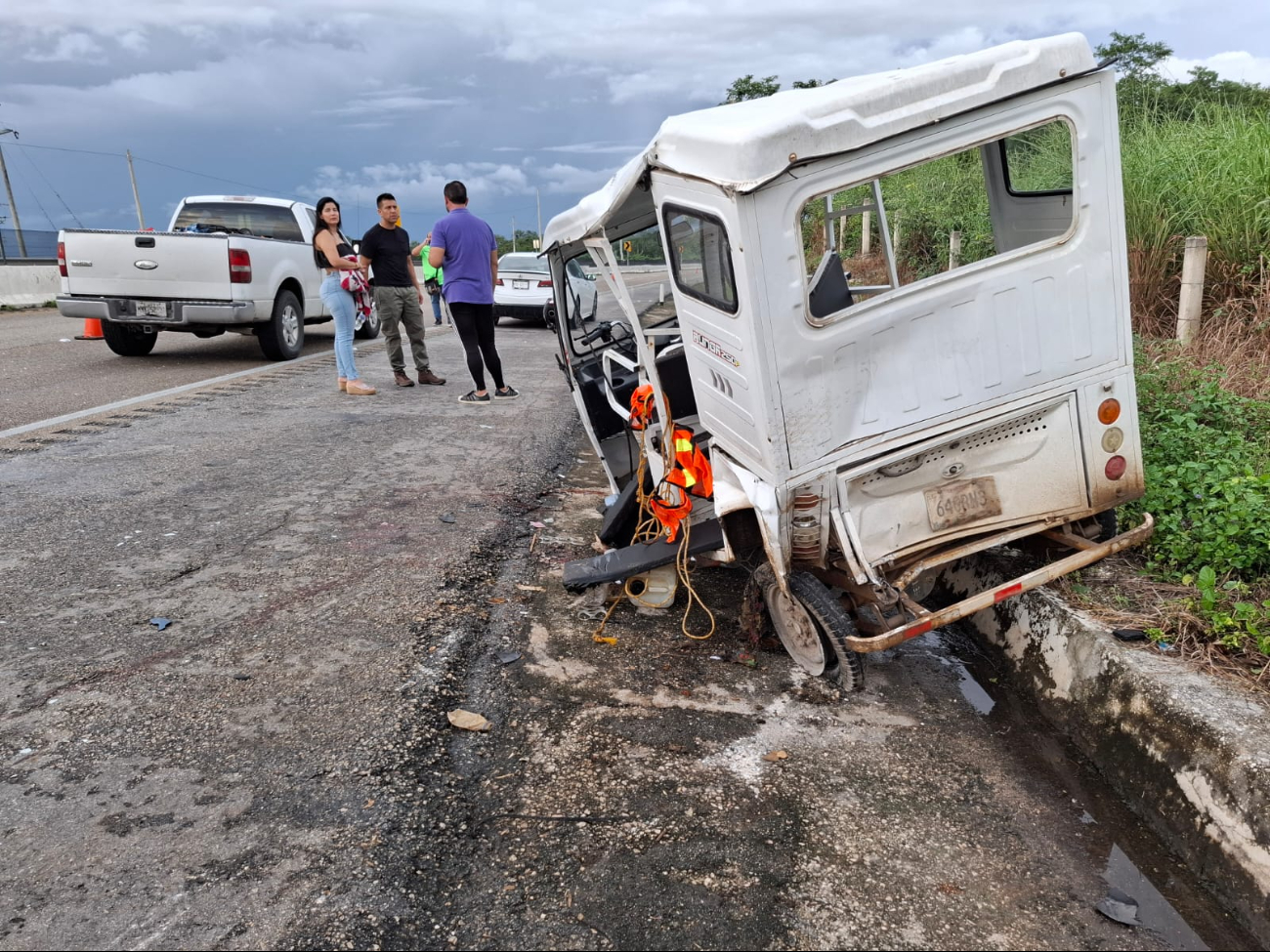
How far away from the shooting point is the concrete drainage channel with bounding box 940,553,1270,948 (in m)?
2.54

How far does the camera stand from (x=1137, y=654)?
3238mm

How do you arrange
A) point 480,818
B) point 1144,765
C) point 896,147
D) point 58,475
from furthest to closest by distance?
point 58,475 → point 896,147 → point 1144,765 → point 480,818

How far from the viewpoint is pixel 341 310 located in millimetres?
8836

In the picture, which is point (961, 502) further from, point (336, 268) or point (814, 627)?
point (336, 268)

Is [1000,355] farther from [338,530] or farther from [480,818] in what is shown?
[338,530]

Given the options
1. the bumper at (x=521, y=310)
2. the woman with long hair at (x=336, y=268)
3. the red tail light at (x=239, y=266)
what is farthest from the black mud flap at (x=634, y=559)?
the bumper at (x=521, y=310)

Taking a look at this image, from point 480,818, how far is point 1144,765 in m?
2.10

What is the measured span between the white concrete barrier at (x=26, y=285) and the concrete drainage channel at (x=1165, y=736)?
1968 centimetres

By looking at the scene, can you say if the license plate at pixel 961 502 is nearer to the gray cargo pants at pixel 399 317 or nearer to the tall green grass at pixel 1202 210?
the tall green grass at pixel 1202 210

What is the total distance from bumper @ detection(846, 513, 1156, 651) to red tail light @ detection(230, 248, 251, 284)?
8.92 metres

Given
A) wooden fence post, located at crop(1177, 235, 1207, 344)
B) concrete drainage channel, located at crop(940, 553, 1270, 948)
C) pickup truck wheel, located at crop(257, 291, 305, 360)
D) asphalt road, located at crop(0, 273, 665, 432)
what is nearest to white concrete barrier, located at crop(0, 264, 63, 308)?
asphalt road, located at crop(0, 273, 665, 432)

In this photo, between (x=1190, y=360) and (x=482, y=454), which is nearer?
(x=1190, y=360)

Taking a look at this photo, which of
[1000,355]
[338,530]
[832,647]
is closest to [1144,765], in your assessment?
[832,647]

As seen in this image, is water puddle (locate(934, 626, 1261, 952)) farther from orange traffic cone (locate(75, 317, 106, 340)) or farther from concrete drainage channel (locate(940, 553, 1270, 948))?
orange traffic cone (locate(75, 317, 106, 340))
